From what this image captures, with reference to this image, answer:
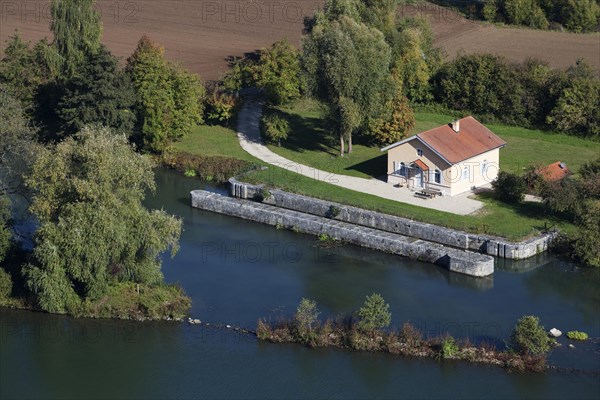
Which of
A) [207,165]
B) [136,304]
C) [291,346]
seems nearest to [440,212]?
[291,346]

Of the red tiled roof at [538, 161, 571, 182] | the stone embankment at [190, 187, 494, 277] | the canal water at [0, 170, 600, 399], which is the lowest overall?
the canal water at [0, 170, 600, 399]

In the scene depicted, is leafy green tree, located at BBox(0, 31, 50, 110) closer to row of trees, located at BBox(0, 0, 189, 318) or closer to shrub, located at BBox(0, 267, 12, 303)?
row of trees, located at BBox(0, 0, 189, 318)

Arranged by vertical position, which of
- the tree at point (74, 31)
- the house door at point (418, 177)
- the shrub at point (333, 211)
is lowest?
the shrub at point (333, 211)

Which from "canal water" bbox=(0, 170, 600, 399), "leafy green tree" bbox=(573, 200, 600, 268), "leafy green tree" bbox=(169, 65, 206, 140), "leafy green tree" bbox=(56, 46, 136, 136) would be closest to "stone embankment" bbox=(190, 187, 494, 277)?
"canal water" bbox=(0, 170, 600, 399)

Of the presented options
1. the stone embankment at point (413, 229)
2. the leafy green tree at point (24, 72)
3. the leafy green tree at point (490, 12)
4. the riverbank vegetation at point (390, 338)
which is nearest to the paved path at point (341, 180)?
the stone embankment at point (413, 229)

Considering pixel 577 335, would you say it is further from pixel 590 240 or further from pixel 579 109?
pixel 579 109

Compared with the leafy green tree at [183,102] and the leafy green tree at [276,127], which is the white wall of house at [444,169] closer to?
the leafy green tree at [276,127]

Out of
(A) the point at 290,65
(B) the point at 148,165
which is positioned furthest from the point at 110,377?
(A) the point at 290,65
